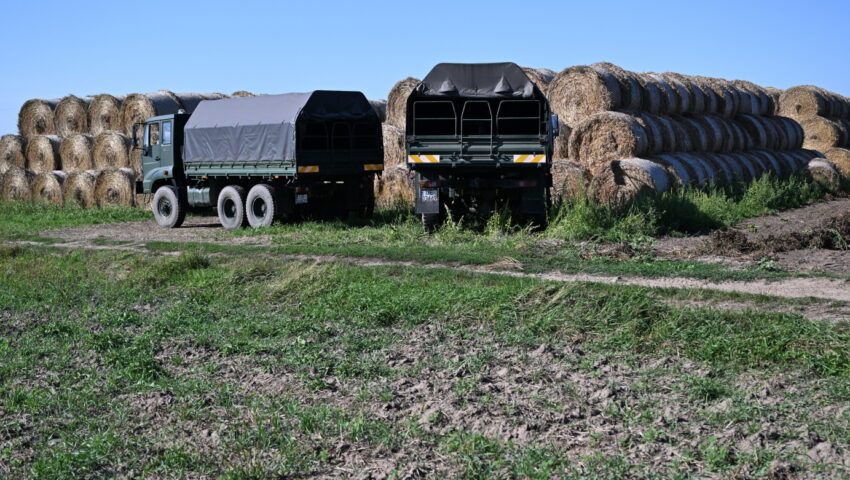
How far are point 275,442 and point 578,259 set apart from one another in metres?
7.86

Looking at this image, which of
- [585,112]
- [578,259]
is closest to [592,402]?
[578,259]

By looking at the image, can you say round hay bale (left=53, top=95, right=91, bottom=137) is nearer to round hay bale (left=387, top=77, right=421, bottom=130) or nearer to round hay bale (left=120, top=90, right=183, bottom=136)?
round hay bale (left=120, top=90, right=183, bottom=136)

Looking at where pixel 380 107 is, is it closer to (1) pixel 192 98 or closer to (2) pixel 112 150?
(1) pixel 192 98

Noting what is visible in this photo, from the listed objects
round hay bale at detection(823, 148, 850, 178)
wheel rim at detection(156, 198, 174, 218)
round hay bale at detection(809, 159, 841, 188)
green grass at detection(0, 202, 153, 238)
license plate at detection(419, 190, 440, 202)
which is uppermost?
round hay bale at detection(823, 148, 850, 178)

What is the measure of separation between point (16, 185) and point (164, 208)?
966cm

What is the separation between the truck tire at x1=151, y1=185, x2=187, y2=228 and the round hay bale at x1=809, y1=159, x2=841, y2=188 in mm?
17306

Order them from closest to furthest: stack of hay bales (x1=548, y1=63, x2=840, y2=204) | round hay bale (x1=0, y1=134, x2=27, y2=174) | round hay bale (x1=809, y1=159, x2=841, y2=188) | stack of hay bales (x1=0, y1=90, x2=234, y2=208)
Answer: stack of hay bales (x1=548, y1=63, x2=840, y2=204) → stack of hay bales (x1=0, y1=90, x2=234, y2=208) → round hay bale (x1=809, y1=159, x2=841, y2=188) → round hay bale (x1=0, y1=134, x2=27, y2=174)

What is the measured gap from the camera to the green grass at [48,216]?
2200cm

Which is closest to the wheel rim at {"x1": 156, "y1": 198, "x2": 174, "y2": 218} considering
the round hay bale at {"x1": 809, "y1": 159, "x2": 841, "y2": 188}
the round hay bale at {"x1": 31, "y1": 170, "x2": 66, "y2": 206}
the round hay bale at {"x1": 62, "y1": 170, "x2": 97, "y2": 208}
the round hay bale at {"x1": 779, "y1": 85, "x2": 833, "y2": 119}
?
the round hay bale at {"x1": 62, "y1": 170, "x2": 97, "y2": 208}

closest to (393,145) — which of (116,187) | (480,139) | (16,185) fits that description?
(480,139)

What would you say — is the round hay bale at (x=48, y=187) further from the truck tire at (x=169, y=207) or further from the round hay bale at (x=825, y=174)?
the round hay bale at (x=825, y=174)

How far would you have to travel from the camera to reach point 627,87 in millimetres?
21094

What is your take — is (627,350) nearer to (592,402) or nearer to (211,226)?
(592,402)

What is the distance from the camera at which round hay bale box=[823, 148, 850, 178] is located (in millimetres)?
29008
